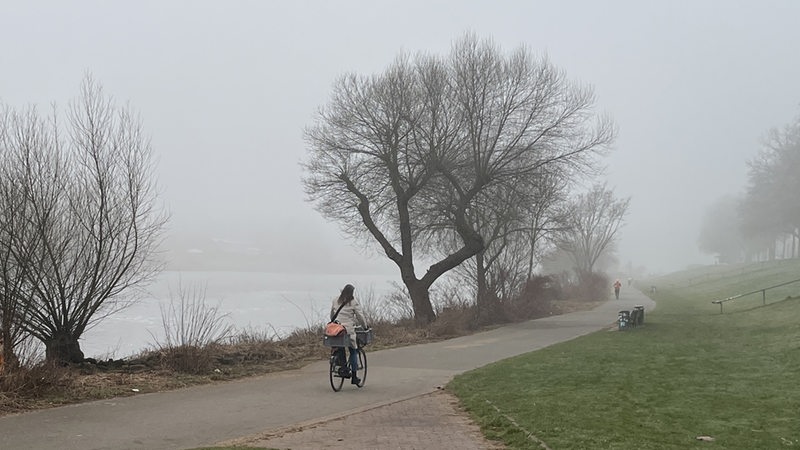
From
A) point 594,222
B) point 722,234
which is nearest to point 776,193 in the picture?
point 594,222

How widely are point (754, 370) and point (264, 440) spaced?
31.3ft

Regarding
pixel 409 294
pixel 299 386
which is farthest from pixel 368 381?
pixel 409 294

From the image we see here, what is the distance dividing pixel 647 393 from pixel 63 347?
32.9 feet

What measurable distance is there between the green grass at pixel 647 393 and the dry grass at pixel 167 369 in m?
4.62

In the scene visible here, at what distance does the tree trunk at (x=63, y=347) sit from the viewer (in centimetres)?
1118

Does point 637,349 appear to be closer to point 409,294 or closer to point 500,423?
point 500,423

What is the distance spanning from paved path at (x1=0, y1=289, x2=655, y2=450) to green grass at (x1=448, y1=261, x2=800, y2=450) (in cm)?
134

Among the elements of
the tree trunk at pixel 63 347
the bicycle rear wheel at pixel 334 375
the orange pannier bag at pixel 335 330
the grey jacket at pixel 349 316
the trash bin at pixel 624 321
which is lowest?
the trash bin at pixel 624 321

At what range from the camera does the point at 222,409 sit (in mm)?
9148

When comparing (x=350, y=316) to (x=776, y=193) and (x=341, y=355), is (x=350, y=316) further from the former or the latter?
(x=776, y=193)

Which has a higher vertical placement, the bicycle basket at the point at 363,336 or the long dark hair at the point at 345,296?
the long dark hair at the point at 345,296

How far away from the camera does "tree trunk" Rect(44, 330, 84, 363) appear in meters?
11.2

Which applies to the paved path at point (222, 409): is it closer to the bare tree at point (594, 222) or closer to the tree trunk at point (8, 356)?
the tree trunk at point (8, 356)

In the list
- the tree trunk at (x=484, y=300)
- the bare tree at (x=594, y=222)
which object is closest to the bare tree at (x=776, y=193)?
the bare tree at (x=594, y=222)
